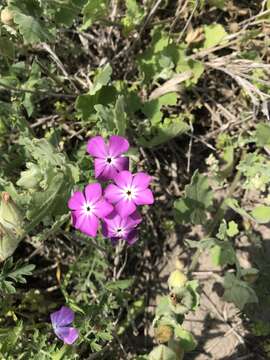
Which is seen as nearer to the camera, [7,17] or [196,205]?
[7,17]

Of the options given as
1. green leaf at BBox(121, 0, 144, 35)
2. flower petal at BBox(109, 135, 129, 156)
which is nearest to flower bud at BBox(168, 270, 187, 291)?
flower petal at BBox(109, 135, 129, 156)

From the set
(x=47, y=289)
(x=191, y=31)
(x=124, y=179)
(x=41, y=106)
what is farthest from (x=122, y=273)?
(x=191, y=31)

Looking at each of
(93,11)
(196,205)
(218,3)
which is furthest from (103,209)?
(218,3)

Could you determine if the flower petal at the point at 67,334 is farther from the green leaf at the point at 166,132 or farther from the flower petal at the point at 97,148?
the green leaf at the point at 166,132

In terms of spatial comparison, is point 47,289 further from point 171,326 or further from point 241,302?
point 241,302

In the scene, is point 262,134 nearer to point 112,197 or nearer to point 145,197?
point 145,197

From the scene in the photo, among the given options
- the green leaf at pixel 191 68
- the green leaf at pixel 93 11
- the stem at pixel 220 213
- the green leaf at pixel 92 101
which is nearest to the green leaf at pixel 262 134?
the stem at pixel 220 213

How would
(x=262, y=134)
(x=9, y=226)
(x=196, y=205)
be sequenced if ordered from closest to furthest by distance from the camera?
(x=9, y=226) → (x=262, y=134) → (x=196, y=205)

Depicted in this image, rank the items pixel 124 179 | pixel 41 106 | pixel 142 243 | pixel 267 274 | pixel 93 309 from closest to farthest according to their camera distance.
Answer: pixel 124 179
pixel 93 309
pixel 267 274
pixel 142 243
pixel 41 106
